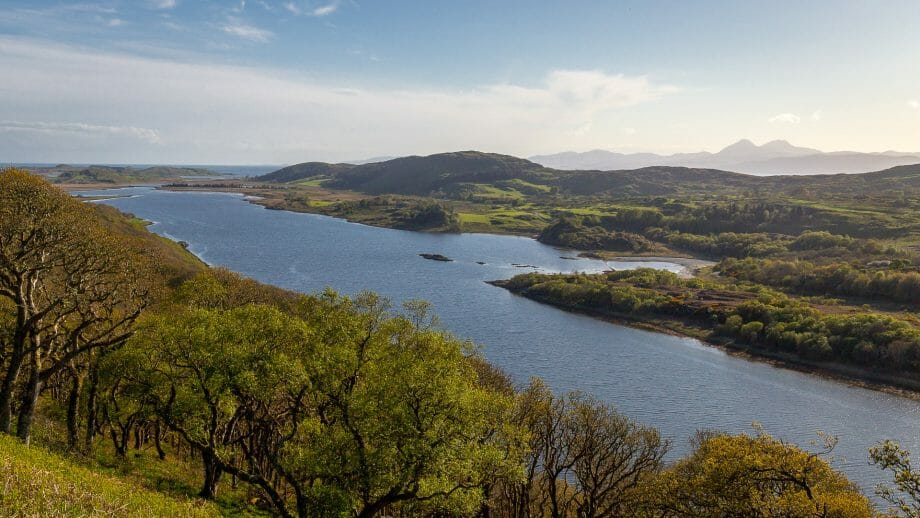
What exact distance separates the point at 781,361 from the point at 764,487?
8523 cm

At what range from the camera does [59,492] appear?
17406mm

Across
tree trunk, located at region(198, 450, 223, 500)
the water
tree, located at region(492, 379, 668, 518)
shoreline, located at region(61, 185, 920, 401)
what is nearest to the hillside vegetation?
tree trunk, located at region(198, 450, 223, 500)

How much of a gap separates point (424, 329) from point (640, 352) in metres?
80.2

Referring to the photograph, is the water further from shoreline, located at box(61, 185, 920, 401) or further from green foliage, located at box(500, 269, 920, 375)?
green foliage, located at box(500, 269, 920, 375)

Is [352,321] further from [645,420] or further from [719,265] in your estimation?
[719,265]

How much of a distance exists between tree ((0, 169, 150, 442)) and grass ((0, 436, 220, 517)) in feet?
18.5

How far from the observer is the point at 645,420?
7356cm

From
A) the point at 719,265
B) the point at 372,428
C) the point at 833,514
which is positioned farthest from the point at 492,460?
the point at 719,265

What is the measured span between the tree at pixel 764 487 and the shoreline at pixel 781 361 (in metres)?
76.5

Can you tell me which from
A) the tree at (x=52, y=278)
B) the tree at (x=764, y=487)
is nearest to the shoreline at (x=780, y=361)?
the tree at (x=764, y=487)

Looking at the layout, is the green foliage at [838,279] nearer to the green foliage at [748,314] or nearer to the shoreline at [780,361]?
the green foliage at [748,314]

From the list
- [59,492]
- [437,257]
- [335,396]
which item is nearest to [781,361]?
[335,396]

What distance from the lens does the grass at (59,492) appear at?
16266 mm

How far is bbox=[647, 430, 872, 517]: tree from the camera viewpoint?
1038 inches
